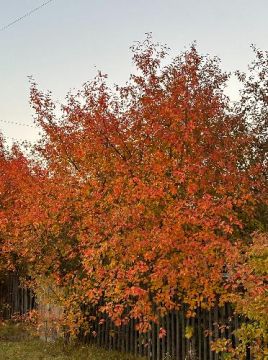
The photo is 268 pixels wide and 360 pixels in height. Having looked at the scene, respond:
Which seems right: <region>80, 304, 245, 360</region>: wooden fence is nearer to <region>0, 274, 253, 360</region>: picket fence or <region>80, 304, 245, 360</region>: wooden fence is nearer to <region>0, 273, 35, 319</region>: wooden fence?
<region>0, 274, 253, 360</region>: picket fence

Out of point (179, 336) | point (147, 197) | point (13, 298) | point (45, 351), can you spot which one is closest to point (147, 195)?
point (147, 197)

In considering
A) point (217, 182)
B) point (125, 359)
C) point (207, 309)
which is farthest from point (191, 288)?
point (125, 359)

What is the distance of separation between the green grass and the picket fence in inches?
17.0

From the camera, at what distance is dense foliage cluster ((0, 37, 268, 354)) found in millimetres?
10172

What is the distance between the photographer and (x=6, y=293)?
21.9 meters

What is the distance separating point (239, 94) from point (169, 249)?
9.84 metres

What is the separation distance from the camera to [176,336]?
1220cm

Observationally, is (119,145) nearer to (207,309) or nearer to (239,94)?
(207,309)

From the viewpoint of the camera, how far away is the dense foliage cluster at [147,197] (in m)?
10.2

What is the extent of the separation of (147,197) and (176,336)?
12.4ft

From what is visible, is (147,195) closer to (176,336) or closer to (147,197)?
(147,197)

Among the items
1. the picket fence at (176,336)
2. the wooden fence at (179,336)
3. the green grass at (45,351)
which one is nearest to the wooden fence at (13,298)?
the green grass at (45,351)

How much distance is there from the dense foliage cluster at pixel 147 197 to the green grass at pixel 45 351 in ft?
3.89

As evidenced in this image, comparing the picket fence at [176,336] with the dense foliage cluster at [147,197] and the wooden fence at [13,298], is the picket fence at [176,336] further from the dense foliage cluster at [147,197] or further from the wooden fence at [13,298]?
the wooden fence at [13,298]
